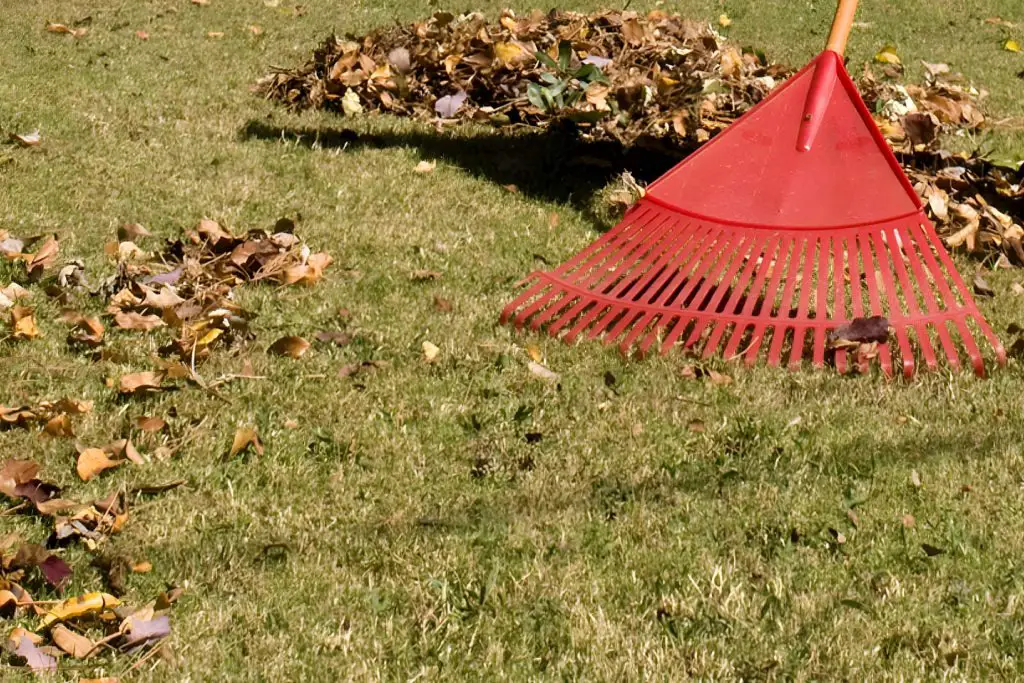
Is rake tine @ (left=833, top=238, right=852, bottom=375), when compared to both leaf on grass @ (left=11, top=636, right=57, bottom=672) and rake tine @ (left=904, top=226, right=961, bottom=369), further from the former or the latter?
leaf on grass @ (left=11, top=636, right=57, bottom=672)

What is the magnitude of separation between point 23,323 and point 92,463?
92 cm

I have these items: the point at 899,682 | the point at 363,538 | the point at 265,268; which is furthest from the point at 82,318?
the point at 899,682

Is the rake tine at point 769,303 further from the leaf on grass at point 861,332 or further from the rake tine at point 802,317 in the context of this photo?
the leaf on grass at point 861,332

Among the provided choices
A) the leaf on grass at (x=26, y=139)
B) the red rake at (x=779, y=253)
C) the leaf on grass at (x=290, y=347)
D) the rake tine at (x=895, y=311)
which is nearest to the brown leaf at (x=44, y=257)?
the leaf on grass at (x=290, y=347)

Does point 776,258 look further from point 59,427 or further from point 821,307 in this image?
point 59,427

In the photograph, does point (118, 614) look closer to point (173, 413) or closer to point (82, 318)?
point (173, 413)

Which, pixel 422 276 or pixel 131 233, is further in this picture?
pixel 131 233

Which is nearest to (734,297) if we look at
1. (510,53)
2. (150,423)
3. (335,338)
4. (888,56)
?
(335,338)

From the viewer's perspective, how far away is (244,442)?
3311 mm

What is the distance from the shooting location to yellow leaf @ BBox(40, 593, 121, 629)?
2578 mm

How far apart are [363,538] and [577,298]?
1.46 m

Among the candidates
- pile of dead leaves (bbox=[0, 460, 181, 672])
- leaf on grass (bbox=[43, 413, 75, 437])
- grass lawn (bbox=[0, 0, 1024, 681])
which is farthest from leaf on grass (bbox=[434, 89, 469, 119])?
pile of dead leaves (bbox=[0, 460, 181, 672])

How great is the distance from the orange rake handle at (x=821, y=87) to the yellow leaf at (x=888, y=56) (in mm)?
3601

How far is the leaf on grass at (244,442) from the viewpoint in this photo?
3.29 meters
